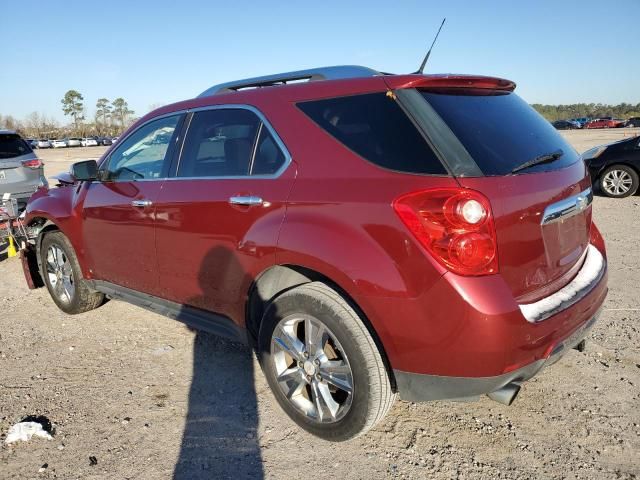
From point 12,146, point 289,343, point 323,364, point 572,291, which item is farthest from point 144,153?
point 12,146

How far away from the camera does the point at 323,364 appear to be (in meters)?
2.56

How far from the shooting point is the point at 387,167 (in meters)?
2.26

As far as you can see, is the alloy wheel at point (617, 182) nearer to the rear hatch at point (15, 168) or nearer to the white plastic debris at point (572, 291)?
the white plastic debris at point (572, 291)

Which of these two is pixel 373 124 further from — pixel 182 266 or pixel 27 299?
pixel 27 299

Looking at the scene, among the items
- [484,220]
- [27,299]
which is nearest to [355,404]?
[484,220]

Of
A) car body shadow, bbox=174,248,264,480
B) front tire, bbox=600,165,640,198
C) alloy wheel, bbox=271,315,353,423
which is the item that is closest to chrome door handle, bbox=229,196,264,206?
car body shadow, bbox=174,248,264,480

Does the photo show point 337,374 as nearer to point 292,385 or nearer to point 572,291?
point 292,385

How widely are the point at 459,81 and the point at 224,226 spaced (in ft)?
5.01

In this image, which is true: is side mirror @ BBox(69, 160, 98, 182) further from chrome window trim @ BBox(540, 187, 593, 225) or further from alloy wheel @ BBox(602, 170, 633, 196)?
alloy wheel @ BBox(602, 170, 633, 196)

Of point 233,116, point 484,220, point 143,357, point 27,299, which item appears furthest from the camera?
point 27,299

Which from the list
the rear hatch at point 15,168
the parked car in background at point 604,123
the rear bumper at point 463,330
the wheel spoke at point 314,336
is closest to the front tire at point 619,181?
the rear bumper at point 463,330

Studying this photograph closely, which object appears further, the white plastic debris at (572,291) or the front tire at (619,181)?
the front tire at (619,181)

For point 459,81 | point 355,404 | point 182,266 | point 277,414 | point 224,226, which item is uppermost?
point 459,81

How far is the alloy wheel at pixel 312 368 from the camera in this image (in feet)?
8.19
